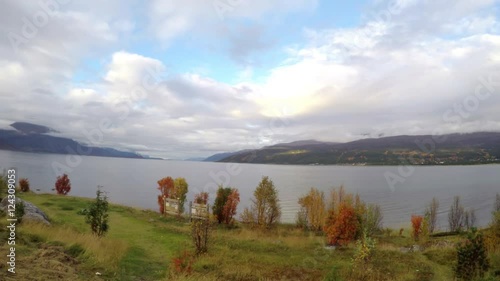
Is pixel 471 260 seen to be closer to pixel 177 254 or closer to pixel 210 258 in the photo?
pixel 210 258

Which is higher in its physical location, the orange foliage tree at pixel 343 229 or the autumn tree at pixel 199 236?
the autumn tree at pixel 199 236

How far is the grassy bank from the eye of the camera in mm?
9562

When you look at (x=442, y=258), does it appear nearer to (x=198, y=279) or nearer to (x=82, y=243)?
(x=198, y=279)

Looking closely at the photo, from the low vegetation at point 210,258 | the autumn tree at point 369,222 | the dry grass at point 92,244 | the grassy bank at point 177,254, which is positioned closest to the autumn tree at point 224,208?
the low vegetation at point 210,258

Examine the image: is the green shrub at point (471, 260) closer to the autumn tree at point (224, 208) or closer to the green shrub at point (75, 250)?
the green shrub at point (75, 250)

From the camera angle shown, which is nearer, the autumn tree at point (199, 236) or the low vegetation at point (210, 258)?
the low vegetation at point (210, 258)

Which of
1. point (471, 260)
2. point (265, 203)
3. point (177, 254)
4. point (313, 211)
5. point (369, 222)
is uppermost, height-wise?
point (471, 260)

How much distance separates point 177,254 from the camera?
14.2 m

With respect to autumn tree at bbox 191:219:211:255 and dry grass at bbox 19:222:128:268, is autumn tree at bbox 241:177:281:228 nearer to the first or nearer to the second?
autumn tree at bbox 191:219:211:255

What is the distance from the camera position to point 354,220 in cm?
2255

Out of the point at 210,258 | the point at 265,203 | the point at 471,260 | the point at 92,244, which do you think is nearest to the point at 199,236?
the point at 210,258

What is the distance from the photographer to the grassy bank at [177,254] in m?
9.56

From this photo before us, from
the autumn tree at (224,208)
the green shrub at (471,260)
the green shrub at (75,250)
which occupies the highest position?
the green shrub at (75,250)

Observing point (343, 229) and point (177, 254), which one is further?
point (343, 229)
